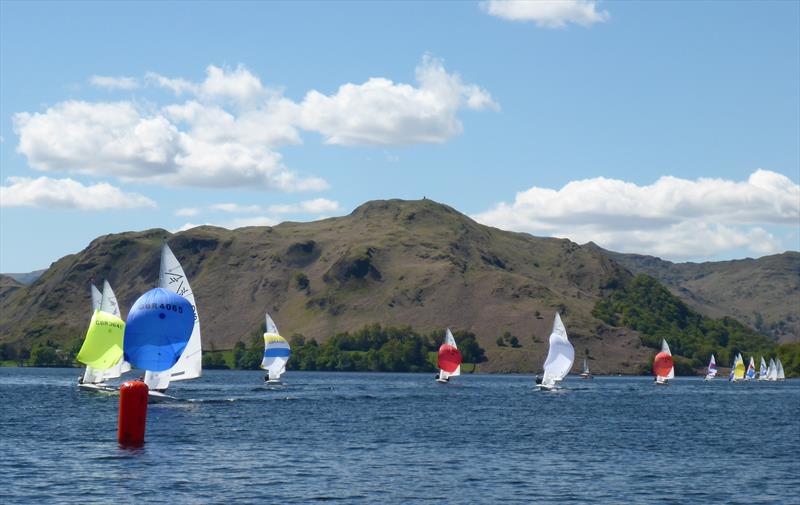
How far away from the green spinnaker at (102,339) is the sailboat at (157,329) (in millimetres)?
36427

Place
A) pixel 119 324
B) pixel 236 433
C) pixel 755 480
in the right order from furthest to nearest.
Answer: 1. pixel 119 324
2. pixel 236 433
3. pixel 755 480

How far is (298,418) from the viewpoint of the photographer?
104 metres

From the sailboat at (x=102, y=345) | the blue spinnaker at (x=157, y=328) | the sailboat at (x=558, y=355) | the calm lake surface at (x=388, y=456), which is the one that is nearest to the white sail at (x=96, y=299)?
the sailboat at (x=102, y=345)

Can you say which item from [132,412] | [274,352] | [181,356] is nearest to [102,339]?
[181,356]

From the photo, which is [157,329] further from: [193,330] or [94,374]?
[94,374]

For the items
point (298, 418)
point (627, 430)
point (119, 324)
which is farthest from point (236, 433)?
point (119, 324)

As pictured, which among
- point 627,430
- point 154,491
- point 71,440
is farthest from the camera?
point 627,430

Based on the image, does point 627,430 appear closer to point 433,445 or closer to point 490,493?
point 433,445

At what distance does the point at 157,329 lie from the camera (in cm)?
8738

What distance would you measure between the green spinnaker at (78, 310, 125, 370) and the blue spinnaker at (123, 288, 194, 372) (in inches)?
1445

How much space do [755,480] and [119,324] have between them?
83114 mm

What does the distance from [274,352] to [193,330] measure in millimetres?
→ 86219

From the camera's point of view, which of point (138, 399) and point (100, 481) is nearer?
point (100, 481)

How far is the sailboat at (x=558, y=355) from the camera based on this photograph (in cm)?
16838
